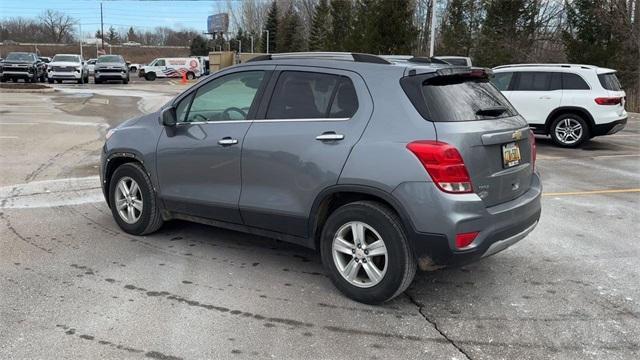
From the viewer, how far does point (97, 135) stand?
13.2 meters

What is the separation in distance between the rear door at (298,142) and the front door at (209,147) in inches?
6.1

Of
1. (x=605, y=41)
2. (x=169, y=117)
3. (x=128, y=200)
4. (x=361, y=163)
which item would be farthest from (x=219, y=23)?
(x=361, y=163)

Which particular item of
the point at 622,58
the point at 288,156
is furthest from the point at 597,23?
the point at 288,156

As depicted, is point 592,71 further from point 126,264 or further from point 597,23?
point 597,23

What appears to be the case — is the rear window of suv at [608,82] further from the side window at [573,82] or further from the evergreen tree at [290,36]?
the evergreen tree at [290,36]

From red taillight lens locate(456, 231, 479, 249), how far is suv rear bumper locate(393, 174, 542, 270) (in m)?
0.03

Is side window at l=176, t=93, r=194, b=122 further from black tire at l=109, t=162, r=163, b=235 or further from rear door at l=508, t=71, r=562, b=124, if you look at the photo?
rear door at l=508, t=71, r=562, b=124

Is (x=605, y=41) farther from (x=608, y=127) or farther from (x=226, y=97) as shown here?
(x=226, y=97)

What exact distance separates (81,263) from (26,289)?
608 mm

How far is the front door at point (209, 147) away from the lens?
15.6 feet

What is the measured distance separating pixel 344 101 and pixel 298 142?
1.51ft

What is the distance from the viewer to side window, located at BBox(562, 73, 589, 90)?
486 inches

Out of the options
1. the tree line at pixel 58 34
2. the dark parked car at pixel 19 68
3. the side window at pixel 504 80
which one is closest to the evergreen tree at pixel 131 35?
the tree line at pixel 58 34

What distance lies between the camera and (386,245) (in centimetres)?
396
